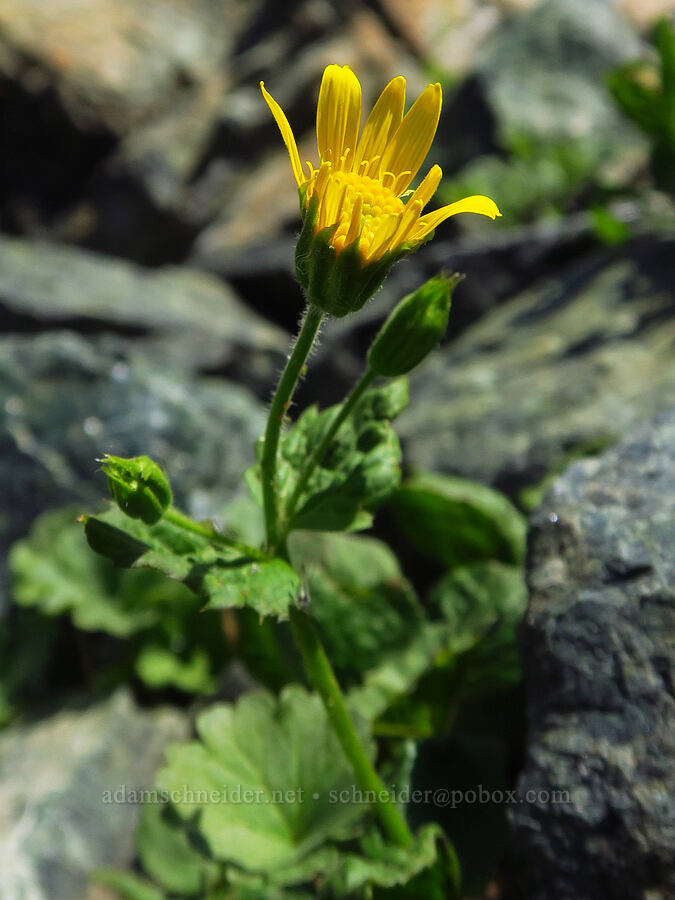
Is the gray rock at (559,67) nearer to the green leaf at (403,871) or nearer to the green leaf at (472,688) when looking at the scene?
the green leaf at (472,688)

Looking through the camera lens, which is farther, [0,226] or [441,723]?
[0,226]

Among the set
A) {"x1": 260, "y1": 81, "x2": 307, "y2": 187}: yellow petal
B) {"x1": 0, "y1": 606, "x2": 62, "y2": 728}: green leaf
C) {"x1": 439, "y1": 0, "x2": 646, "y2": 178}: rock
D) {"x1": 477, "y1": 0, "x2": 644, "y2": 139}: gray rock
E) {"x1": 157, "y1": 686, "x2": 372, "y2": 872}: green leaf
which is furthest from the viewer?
{"x1": 477, "y1": 0, "x2": 644, "y2": 139}: gray rock

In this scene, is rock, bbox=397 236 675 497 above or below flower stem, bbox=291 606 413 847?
above

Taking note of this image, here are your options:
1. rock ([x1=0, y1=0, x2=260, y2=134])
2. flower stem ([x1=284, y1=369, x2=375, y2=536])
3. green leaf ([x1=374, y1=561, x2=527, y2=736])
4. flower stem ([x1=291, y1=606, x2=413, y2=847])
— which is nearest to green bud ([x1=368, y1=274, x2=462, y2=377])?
flower stem ([x1=284, y1=369, x2=375, y2=536])

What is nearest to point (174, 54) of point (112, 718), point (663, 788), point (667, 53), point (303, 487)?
point (667, 53)

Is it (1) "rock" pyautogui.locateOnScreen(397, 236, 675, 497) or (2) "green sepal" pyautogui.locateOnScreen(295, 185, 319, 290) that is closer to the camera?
(2) "green sepal" pyautogui.locateOnScreen(295, 185, 319, 290)

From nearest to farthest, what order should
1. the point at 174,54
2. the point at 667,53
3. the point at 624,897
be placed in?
the point at 624,897 → the point at 667,53 → the point at 174,54

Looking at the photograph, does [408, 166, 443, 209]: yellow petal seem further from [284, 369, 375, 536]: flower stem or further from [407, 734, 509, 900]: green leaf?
[407, 734, 509, 900]: green leaf

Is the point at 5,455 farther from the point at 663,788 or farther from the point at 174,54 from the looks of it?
the point at 174,54
